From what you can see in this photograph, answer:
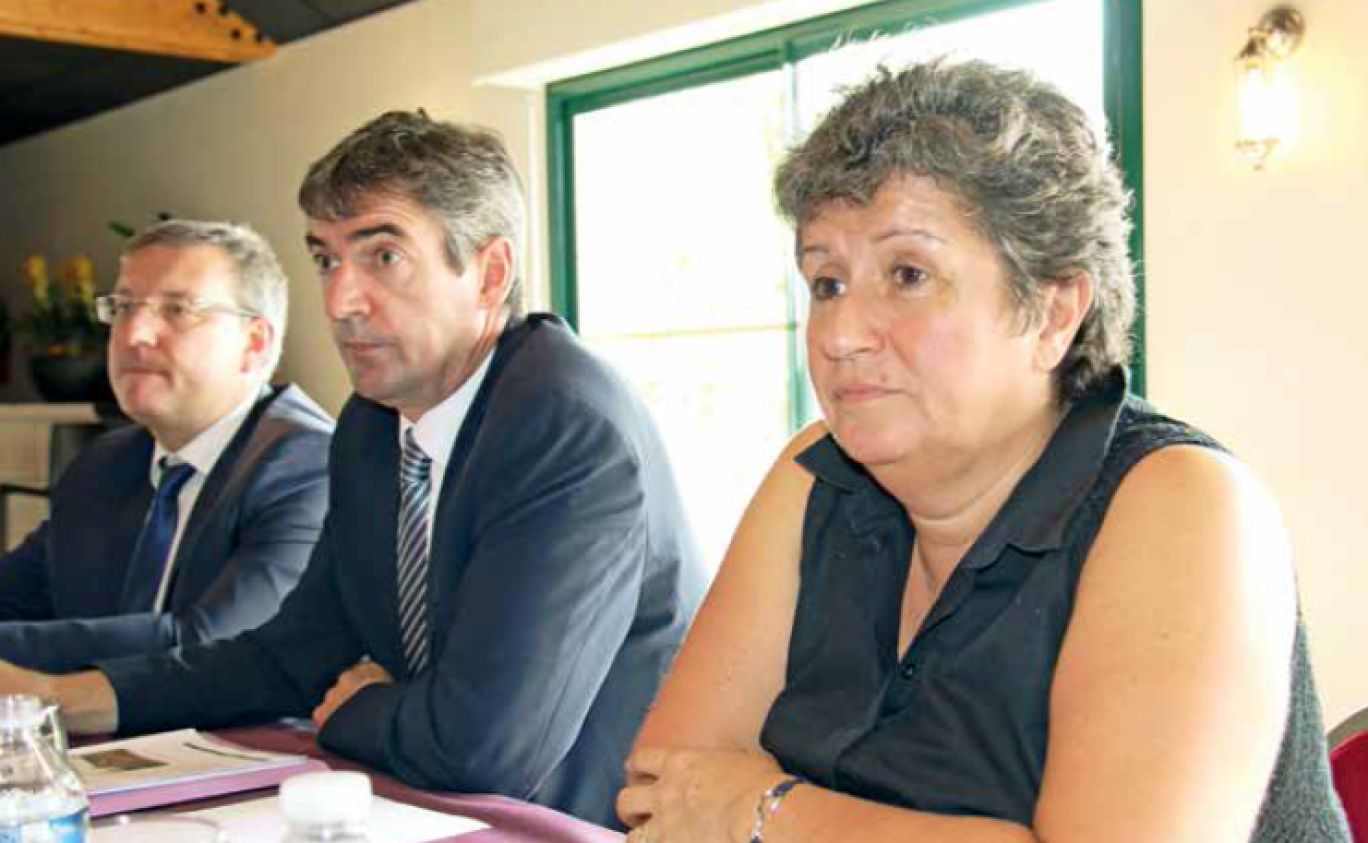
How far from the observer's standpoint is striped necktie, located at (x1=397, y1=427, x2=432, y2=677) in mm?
1888

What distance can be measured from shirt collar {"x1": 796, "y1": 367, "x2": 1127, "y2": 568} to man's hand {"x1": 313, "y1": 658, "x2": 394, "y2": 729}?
2.72 feet

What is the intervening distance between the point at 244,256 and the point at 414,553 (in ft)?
3.59

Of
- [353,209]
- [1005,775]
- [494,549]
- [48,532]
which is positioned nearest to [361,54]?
[48,532]

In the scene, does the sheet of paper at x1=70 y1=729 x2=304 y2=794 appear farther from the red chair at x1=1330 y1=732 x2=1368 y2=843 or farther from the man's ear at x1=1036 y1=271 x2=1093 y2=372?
the red chair at x1=1330 y1=732 x2=1368 y2=843

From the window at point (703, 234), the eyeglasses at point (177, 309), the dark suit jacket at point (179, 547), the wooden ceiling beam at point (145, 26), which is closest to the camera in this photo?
the dark suit jacket at point (179, 547)

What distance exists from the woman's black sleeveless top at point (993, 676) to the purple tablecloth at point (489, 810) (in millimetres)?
206

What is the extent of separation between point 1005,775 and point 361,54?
16.4 feet

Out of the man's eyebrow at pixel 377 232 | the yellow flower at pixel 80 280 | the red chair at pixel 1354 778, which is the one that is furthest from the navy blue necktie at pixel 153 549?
the yellow flower at pixel 80 280

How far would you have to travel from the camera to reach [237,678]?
6.44 feet

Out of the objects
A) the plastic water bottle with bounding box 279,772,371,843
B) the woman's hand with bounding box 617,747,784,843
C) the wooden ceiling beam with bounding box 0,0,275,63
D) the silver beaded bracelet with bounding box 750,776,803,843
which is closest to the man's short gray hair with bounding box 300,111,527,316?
the woman's hand with bounding box 617,747,784,843

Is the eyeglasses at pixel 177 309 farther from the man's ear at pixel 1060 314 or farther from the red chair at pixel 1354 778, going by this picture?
the red chair at pixel 1354 778

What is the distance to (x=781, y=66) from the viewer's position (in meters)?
4.39

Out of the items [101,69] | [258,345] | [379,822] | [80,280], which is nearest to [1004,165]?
[379,822]

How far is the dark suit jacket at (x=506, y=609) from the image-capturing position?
164cm
